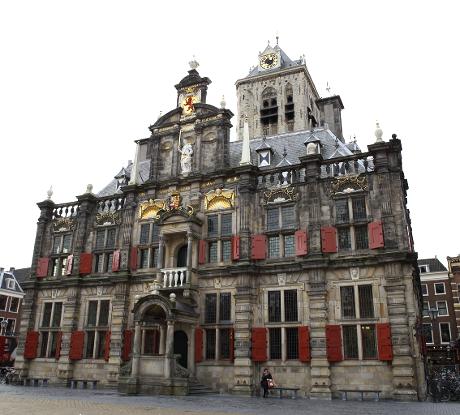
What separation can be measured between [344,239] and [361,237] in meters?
0.89

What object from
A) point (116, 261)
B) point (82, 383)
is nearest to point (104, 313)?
point (116, 261)

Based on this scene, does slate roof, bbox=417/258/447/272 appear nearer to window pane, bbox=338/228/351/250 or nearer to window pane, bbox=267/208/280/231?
window pane, bbox=338/228/351/250

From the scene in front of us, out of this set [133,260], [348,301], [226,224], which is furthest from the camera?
[133,260]

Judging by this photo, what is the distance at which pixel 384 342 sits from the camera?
2036 centimetres

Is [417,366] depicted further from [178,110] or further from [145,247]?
[178,110]

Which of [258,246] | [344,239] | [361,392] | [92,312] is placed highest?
[344,239]

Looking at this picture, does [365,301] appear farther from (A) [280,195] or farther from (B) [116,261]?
(B) [116,261]

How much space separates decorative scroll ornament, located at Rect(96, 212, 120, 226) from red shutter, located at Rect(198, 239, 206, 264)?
6.85 meters

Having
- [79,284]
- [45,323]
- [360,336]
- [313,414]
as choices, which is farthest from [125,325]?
[313,414]

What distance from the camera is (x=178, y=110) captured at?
99.7 feet

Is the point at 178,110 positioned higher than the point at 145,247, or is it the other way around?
the point at 178,110

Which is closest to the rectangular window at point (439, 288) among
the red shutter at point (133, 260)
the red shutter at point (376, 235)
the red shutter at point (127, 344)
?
the red shutter at point (376, 235)

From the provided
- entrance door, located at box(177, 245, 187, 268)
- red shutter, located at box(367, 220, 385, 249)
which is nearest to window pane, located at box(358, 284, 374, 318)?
red shutter, located at box(367, 220, 385, 249)

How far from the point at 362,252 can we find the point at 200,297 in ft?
31.4
